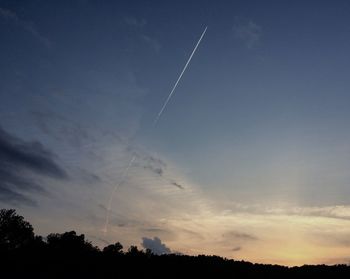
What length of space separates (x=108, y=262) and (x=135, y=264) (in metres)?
3.96

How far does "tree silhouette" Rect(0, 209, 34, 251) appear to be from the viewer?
383 ft

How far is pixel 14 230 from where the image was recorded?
118938 millimetres

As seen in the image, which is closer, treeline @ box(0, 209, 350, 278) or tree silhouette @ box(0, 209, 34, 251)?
treeline @ box(0, 209, 350, 278)

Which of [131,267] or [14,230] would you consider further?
[14,230]

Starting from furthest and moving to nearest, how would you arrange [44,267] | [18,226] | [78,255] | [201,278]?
1. [18,226]
2. [78,255]
3. [44,267]
4. [201,278]

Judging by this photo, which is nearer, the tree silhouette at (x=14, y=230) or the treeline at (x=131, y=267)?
the treeline at (x=131, y=267)

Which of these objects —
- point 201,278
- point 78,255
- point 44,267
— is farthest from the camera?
point 78,255

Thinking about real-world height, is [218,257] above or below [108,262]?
above

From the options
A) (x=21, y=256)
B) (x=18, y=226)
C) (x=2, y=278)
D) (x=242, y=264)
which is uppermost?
(x=18, y=226)

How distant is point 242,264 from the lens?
51438mm

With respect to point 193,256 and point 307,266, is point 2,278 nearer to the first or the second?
point 193,256

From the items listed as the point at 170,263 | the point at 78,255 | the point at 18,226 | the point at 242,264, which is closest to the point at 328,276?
the point at 242,264

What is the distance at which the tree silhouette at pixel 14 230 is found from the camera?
116688mm

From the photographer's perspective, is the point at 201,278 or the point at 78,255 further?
the point at 78,255
